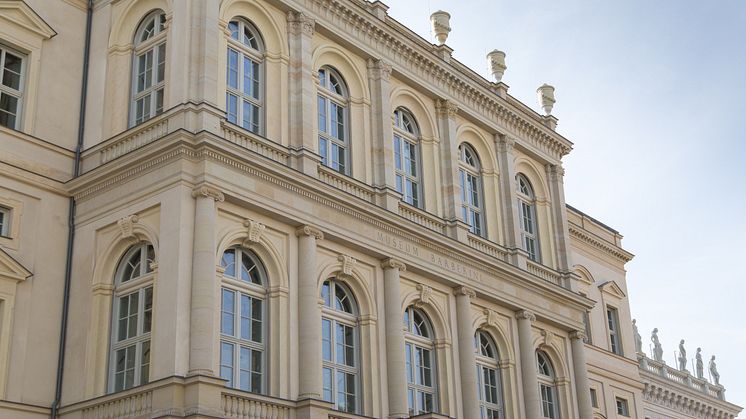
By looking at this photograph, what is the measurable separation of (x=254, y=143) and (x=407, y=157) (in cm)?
712

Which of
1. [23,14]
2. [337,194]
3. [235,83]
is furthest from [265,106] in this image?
[23,14]

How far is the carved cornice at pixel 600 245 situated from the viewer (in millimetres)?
42316

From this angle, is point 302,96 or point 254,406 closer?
point 254,406

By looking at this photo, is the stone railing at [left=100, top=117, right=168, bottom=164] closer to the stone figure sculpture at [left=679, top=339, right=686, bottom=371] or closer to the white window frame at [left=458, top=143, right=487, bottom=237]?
the white window frame at [left=458, top=143, right=487, bottom=237]

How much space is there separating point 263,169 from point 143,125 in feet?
9.59

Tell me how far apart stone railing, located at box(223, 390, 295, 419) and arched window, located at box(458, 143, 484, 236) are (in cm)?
1087

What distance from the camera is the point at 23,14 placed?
84.5ft

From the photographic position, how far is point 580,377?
3469 cm

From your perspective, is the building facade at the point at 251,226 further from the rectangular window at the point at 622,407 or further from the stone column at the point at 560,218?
the rectangular window at the point at 622,407

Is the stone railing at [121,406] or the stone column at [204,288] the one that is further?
the stone column at [204,288]

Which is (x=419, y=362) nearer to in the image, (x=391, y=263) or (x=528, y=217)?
(x=391, y=263)

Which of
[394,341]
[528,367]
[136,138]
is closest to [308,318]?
[394,341]

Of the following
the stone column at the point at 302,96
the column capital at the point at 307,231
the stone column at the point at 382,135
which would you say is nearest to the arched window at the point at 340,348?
the column capital at the point at 307,231

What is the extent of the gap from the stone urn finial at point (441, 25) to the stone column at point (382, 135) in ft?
13.9
